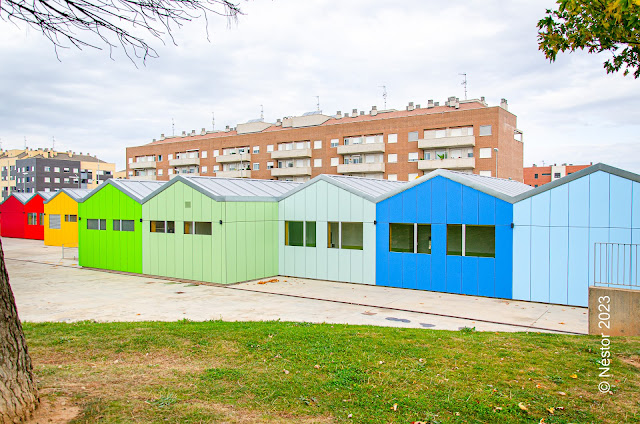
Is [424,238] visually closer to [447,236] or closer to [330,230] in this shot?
[447,236]

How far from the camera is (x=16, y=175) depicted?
111875 mm

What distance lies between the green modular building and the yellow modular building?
1430cm

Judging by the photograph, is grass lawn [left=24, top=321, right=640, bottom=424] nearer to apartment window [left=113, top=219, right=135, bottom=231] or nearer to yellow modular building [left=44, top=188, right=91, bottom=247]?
apartment window [left=113, top=219, right=135, bottom=231]

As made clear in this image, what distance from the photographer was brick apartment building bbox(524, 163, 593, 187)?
103562 mm

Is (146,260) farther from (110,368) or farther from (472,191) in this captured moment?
(110,368)

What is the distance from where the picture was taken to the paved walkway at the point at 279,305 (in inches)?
512

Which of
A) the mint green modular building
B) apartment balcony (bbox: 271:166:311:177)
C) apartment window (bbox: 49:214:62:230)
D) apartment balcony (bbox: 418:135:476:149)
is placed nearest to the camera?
the mint green modular building

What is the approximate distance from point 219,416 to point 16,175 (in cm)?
12809

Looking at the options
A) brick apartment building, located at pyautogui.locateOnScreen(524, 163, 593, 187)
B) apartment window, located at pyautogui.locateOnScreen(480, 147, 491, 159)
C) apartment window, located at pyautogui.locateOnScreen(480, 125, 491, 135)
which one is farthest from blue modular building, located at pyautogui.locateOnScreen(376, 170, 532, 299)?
brick apartment building, located at pyautogui.locateOnScreen(524, 163, 593, 187)

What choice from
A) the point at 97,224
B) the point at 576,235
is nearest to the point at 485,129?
the point at 576,235

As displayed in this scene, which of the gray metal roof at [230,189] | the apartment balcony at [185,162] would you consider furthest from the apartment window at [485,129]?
the apartment balcony at [185,162]

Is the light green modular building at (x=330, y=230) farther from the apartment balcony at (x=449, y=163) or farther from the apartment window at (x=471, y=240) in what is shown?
the apartment balcony at (x=449, y=163)

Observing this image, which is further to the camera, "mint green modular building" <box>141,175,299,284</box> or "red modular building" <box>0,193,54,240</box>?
"red modular building" <box>0,193,54,240</box>

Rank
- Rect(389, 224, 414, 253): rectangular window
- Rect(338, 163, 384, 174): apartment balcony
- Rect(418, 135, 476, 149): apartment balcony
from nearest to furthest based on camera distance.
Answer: Rect(389, 224, 414, 253): rectangular window, Rect(418, 135, 476, 149): apartment balcony, Rect(338, 163, 384, 174): apartment balcony
